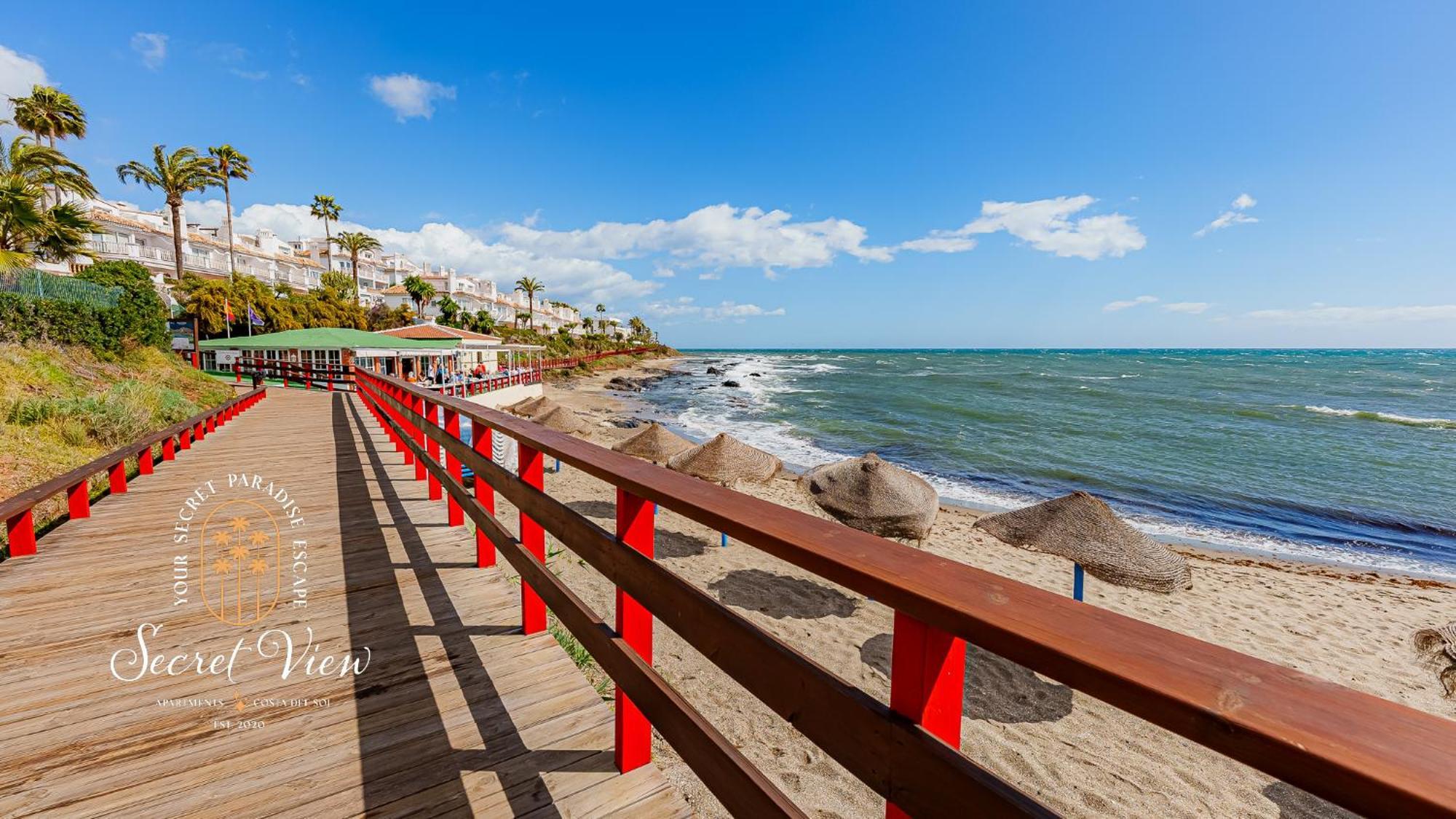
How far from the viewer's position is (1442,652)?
5.69 m

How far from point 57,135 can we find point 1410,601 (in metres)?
51.2

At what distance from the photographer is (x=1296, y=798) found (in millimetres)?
5031

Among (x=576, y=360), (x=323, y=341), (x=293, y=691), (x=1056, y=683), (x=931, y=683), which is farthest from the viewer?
(x=576, y=360)

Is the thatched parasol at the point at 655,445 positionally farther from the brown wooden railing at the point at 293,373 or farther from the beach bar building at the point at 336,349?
the brown wooden railing at the point at 293,373

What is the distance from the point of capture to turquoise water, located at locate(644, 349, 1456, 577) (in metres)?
13.5

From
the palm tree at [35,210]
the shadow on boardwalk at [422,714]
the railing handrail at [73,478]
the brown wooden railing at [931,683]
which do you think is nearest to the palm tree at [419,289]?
the palm tree at [35,210]

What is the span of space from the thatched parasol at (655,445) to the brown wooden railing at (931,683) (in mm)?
11046

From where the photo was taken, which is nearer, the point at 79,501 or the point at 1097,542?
the point at 79,501

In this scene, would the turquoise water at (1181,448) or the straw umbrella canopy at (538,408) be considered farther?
the straw umbrella canopy at (538,408)

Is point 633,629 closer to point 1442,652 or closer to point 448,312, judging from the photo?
point 1442,652

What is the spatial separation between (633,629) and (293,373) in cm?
2874

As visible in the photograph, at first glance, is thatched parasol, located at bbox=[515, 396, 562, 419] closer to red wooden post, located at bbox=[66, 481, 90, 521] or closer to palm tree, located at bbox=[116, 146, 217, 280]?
red wooden post, located at bbox=[66, 481, 90, 521]

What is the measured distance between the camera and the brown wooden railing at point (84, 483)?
11.6 ft

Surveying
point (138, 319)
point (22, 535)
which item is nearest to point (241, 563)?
point (22, 535)
